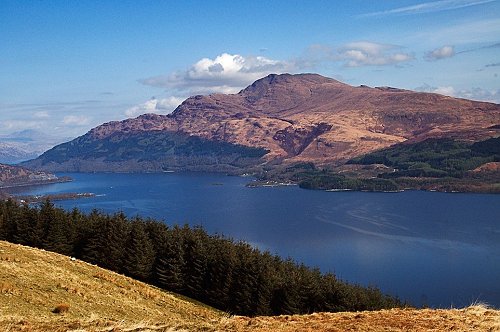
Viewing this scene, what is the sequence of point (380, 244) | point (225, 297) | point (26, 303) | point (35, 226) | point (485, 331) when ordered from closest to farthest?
point (485, 331)
point (26, 303)
point (225, 297)
point (35, 226)
point (380, 244)

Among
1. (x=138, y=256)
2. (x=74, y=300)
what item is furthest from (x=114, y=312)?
(x=138, y=256)

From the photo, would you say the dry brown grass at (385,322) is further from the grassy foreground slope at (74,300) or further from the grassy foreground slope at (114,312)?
the grassy foreground slope at (74,300)

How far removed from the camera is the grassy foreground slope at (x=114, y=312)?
71.0ft

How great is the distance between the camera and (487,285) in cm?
13612

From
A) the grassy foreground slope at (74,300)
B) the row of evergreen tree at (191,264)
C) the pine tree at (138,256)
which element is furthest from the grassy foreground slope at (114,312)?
the row of evergreen tree at (191,264)

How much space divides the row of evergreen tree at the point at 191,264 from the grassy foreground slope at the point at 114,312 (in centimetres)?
2845

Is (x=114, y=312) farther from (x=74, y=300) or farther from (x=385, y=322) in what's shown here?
(x=385, y=322)

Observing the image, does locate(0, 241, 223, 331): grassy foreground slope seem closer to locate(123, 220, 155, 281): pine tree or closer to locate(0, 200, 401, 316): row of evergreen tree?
locate(123, 220, 155, 281): pine tree

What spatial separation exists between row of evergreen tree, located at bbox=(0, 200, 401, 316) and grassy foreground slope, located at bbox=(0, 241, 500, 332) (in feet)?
93.3

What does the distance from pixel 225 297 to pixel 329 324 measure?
5021 centimetres

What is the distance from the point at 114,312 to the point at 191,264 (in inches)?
1743

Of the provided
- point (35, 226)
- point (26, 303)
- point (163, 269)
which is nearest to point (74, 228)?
point (35, 226)

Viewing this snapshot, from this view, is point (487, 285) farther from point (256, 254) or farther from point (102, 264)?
point (102, 264)

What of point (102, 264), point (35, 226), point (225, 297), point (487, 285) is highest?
point (35, 226)
